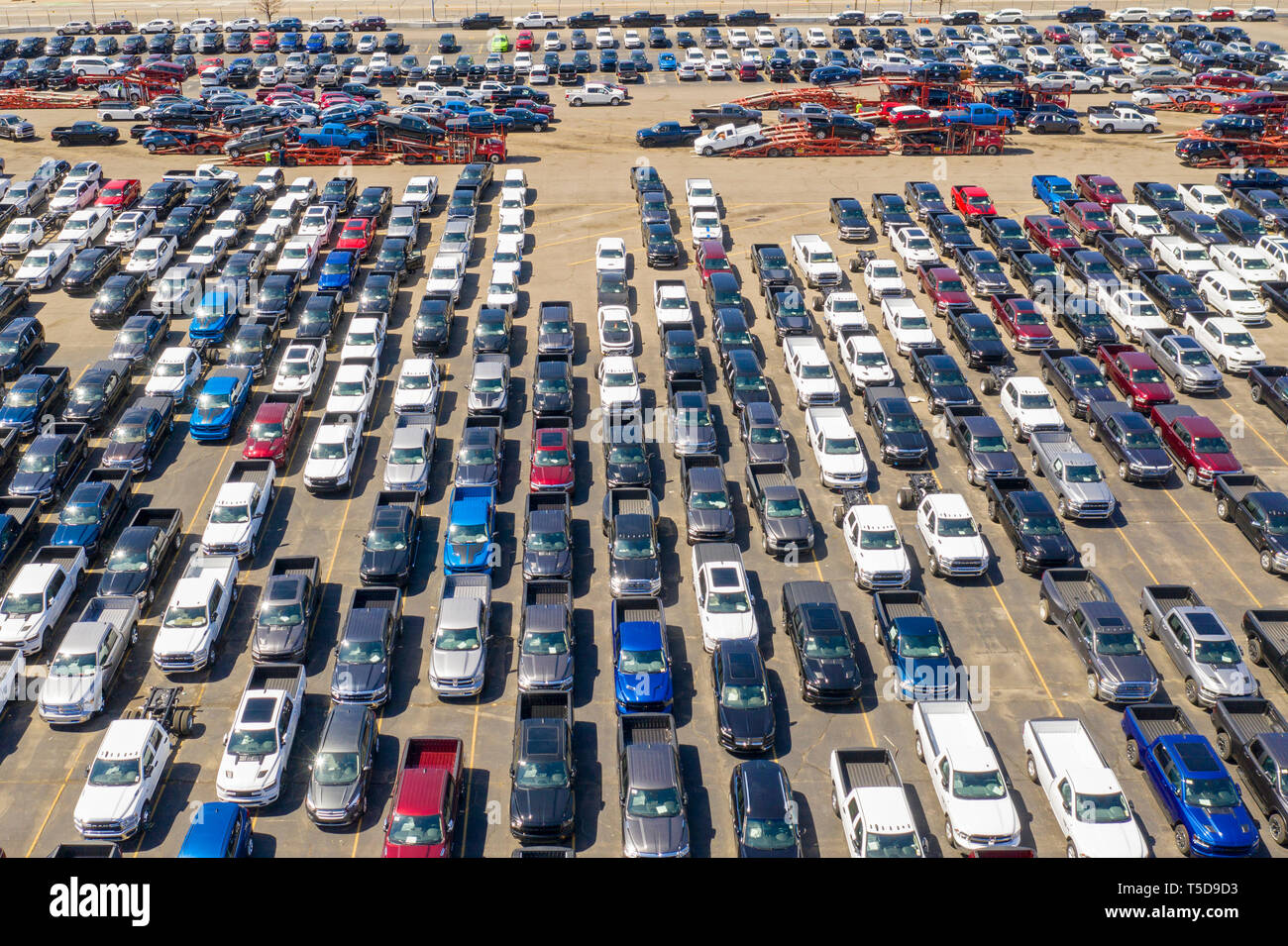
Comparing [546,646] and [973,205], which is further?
[973,205]

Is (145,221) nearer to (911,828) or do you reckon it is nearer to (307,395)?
(307,395)

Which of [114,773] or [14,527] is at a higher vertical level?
[14,527]

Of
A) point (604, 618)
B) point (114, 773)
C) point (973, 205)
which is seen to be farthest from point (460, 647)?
point (973, 205)

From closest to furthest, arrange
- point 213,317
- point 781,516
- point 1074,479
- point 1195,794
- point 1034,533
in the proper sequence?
point 1195,794, point 1034,533, point 781,516, point 1074,479, point 213,317

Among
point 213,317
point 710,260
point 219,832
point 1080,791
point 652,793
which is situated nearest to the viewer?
point 219,832

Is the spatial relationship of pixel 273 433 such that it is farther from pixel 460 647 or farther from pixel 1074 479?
pixel 1074 479

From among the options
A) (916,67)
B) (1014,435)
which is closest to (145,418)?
(1014,435)
